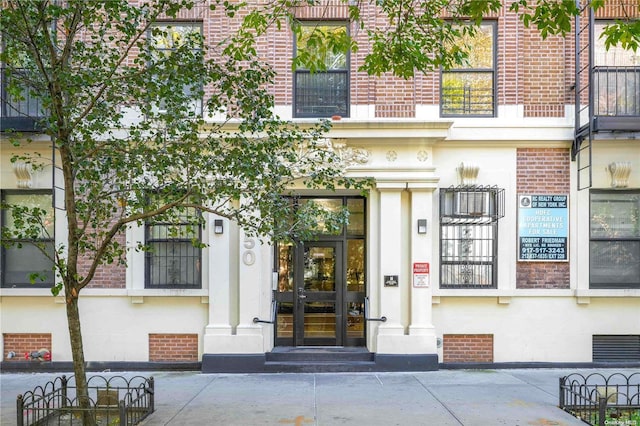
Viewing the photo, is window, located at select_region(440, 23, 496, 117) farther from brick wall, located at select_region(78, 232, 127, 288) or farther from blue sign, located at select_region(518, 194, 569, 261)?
brick wall, located at select_region(78, 232, 127, 288)

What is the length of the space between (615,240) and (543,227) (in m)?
1.50

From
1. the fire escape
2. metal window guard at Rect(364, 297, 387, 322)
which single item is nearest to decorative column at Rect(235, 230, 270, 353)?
metal window guard at Rect(364, 297, 387, 322)

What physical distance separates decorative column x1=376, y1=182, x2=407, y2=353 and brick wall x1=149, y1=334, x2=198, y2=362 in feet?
11.8

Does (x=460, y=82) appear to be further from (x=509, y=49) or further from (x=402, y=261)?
(x=402, y=261)

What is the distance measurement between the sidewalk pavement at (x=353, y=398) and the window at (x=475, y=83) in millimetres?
5136

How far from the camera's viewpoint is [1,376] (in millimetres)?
10203

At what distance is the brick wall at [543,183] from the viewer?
10.7 metres

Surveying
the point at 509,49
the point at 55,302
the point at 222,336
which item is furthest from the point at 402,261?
the point at 55,302

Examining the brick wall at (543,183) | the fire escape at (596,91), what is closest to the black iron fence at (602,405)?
the brick wall at (543,183)

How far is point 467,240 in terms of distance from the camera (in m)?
10.7

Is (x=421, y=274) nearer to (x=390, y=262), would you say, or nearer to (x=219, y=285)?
(x=390, y=262)

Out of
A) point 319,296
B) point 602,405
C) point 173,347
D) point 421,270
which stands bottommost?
point 173,347

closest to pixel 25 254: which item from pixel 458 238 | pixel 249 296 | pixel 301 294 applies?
pixel 249 296

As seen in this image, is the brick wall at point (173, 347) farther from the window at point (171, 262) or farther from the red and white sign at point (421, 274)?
the red and white sign at point (421, 274)
